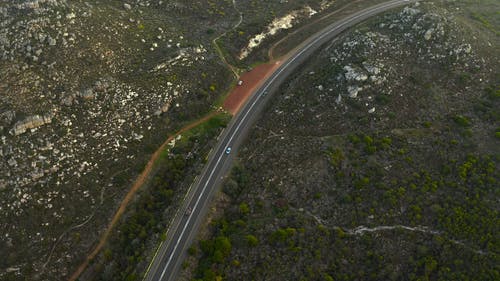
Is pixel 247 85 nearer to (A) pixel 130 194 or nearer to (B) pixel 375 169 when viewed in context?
(A) pixel 130 194

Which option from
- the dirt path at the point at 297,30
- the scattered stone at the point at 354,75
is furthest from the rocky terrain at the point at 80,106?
the scattered stone at the point at 354,75

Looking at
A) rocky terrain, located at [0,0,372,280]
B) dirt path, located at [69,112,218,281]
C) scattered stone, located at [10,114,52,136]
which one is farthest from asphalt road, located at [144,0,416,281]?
scattered stone, located at [10,114,52,136]

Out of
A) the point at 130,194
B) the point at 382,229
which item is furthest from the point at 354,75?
the point at 130,194

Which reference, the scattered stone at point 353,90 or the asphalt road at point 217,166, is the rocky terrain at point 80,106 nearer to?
the asphalt road at point 217,166

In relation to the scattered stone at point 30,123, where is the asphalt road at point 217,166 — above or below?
below

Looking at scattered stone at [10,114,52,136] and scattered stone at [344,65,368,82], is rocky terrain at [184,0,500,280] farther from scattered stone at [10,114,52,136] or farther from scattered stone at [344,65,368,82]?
scattered stone at [10,114,52,136]

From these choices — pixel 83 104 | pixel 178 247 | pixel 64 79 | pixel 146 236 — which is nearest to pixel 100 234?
pixel 146 236

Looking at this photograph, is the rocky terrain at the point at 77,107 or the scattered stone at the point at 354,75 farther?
the scattered stone at the point at 354,75
